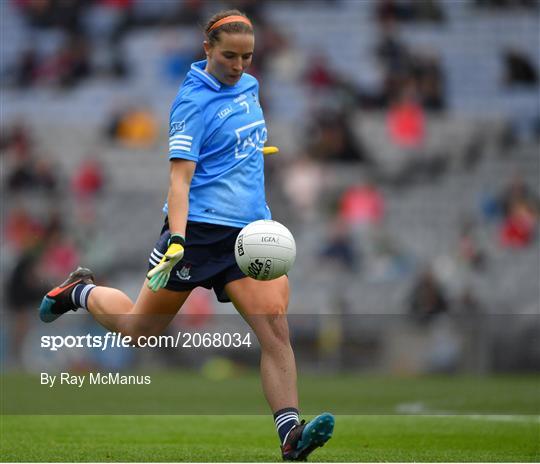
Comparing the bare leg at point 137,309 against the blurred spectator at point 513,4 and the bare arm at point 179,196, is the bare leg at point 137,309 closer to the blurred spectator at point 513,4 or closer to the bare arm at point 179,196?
the bare arm at point 179,196

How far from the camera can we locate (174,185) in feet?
21.0

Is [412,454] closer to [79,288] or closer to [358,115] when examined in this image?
[79,288]

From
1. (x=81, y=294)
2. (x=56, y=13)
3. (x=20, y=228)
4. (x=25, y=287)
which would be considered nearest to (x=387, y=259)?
(x=25, y=287)

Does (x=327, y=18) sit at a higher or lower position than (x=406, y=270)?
higher

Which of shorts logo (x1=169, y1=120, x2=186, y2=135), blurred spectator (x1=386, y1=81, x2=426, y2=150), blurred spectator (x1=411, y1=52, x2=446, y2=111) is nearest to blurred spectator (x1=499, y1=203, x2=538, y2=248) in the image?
blurred spectator (x1=386, y1=81, x2=426, y2=150)

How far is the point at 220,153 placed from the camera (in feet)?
21.7

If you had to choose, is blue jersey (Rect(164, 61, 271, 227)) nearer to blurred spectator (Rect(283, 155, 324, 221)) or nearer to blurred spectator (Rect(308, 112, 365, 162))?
blurred spectator (Rect(283, 155, 324, 221))

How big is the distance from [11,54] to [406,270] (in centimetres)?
863

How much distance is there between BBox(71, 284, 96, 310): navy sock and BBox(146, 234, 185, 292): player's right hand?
1156mm

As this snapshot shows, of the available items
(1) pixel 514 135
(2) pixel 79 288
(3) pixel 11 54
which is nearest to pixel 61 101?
(3) pixel 11 54

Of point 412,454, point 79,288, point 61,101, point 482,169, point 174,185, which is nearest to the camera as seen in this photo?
point 174,185

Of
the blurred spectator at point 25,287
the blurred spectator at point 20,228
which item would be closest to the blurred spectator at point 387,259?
the blurred spectator at point 25,287

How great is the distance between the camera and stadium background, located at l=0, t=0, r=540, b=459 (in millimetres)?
17234

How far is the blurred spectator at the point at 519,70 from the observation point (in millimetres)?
21594
